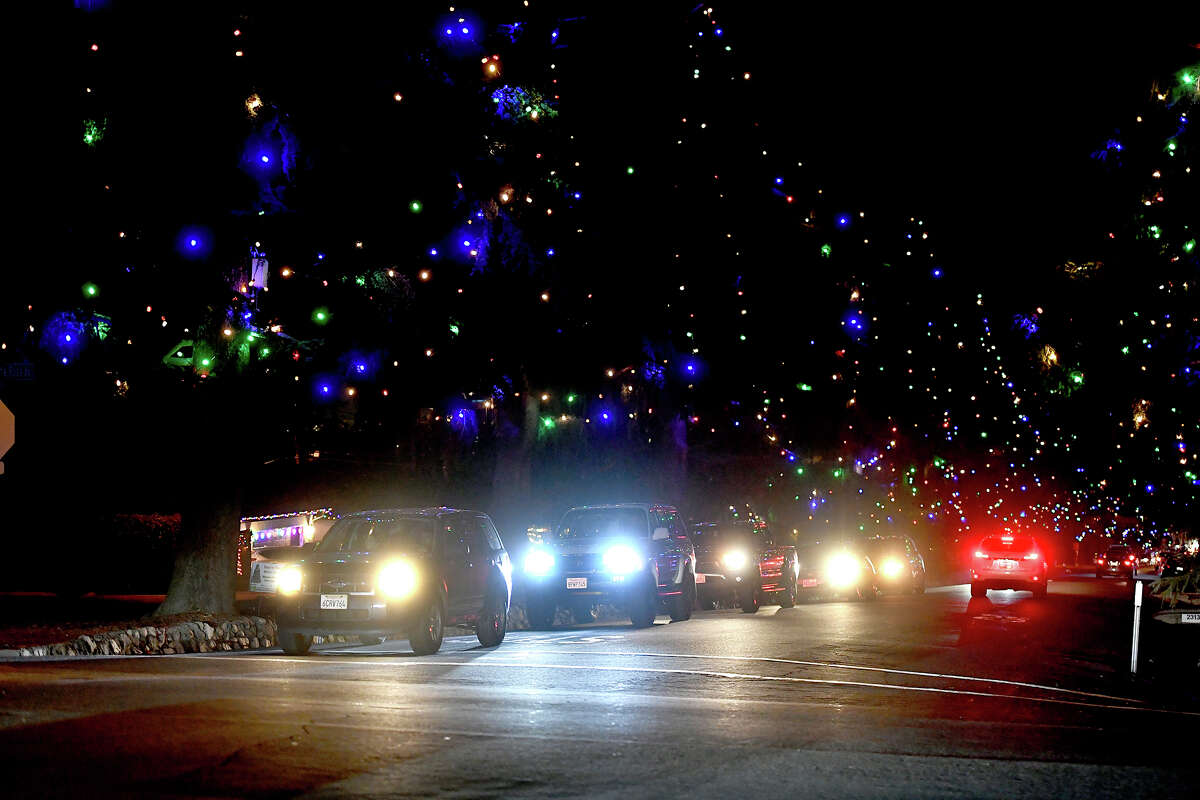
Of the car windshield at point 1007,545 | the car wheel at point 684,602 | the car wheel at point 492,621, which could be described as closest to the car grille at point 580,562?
the car wheel at point 684,602

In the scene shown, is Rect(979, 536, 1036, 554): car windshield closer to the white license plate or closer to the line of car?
→ the line of car

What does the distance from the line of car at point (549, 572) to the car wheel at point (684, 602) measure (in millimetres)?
39

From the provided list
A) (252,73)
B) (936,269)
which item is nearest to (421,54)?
(252,73)

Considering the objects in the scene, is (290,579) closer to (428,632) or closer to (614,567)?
(428,632)

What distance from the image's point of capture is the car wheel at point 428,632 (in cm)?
1728

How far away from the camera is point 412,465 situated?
31734 millimetres

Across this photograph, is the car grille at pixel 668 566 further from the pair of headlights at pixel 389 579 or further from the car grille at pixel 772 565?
the pair of headlights at pixel 389 579

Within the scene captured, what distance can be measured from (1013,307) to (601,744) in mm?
45105

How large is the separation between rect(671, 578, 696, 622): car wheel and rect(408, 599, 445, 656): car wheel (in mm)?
7976

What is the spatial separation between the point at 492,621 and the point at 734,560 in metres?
11.2

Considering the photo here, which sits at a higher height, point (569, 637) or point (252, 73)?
point (252, 73)

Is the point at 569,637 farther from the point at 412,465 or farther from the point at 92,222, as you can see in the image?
the point at 412,465

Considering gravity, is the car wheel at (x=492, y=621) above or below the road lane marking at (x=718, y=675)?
above

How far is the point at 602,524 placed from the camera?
25.3 m
